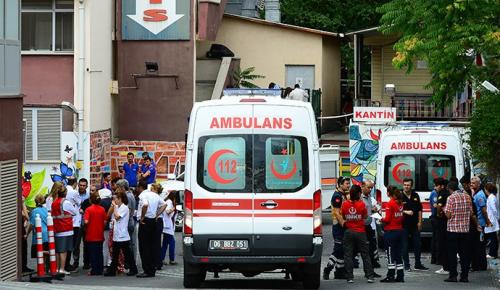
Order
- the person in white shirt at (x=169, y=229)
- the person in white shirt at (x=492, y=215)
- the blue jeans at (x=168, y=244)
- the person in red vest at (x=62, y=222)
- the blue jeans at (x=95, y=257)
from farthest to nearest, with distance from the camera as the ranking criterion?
the blue jeans at (x=168, y=244) → the person in white shirt at (x=169, y=229) → the person in white shirt at (x=492, y=215) → the blue jeans at (x=95, y=257) → the person in red vest at (x=62, y=222)

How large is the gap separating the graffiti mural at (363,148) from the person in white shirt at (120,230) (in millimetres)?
11998

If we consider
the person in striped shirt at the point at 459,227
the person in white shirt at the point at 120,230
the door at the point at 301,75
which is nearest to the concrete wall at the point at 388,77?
the door at the point at 301,75

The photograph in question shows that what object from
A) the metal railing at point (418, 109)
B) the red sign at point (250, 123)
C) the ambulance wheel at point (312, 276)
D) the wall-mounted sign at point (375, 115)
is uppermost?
the metal railing at point (418, 109)

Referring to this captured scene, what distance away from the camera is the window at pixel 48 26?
39250 millimetres

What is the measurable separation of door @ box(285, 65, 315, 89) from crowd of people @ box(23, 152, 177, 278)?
874 inches

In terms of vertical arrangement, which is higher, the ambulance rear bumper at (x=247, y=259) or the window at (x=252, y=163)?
the window at (x=252, y=163)

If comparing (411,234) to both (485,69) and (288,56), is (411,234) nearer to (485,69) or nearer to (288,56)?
(485,69)

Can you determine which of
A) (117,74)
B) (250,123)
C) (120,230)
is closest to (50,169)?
(117,74)

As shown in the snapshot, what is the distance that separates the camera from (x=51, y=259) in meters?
24.4

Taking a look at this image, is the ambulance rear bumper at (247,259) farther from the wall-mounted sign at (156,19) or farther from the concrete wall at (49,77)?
the wall-mounted sign at (156,19)

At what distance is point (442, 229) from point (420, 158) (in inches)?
260

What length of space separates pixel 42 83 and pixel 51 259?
15451 mm

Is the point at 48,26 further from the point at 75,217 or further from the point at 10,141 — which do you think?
the point at 10,141

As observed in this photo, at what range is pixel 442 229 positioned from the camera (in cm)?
2516
